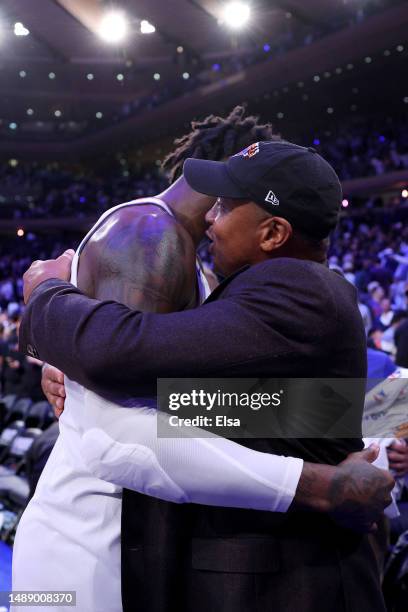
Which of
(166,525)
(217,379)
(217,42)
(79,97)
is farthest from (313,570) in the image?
(79,97)

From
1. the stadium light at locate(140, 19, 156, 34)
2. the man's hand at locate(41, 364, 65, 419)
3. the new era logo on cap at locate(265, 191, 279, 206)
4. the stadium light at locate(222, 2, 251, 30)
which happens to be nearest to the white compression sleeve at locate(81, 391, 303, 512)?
the man's hand at locate(41, 364, 65, 419)

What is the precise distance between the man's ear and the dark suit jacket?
8 centimetres

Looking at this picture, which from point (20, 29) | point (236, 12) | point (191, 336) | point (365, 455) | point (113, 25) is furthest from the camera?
point (20, 29)

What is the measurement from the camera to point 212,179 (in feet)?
4.70

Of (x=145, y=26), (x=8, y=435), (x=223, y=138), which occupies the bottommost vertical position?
(x=8, y=435)

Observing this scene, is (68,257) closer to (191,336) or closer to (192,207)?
(192,207)

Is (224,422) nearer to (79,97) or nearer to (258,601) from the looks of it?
(258,601)

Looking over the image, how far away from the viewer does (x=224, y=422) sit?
4.31 ft

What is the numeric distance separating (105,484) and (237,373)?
0.39m

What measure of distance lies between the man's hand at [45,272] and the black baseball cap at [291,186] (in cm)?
45

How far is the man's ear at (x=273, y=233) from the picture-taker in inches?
53.1

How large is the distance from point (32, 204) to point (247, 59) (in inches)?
423

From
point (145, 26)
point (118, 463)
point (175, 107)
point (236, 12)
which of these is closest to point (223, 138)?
point (118, 463)

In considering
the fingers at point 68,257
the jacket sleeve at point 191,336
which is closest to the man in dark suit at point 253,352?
the jacket sleeve at point 191,336
